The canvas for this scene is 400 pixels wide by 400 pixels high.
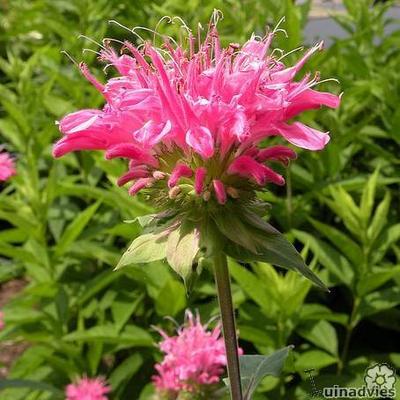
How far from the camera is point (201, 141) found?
0.49 meters

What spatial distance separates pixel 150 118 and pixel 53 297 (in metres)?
1.07

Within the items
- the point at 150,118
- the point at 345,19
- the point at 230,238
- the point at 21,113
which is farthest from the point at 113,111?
the point at 345,19

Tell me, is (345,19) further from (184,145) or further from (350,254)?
(184,145)

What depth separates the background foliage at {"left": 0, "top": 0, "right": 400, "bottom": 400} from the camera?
123 centimetres

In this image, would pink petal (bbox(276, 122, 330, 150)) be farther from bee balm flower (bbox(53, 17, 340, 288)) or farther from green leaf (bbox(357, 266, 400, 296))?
green leaf (bbox(357, 266, 400, 296))

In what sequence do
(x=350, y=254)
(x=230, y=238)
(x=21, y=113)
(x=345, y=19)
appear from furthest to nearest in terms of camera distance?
(x=345, y=19) < (x=21, y=113) < (x=350, y=254) < (x=230, y=238)

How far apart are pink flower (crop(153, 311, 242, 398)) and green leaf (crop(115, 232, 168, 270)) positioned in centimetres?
42

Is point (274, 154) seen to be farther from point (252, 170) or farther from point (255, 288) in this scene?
point (255, 288)

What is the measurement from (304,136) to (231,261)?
0.72 m

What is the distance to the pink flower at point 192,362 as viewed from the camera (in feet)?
2.98

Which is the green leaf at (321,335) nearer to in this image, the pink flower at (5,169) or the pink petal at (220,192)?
the pink flower at (5,169)

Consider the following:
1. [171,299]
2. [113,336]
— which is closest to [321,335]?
[171,299]

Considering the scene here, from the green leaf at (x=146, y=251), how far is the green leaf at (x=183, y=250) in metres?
0.01

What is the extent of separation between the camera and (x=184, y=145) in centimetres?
54
